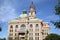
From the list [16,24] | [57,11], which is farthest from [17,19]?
[57,11]

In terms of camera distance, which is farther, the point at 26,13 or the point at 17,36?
the point at 26,13

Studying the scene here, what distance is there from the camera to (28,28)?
177 meters

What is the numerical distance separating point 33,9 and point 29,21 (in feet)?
52.4

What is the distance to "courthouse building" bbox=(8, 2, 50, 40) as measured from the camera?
17225cm

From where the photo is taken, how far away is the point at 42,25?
182375 millimetres

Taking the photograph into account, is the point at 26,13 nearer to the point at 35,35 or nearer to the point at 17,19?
the point at 17,19

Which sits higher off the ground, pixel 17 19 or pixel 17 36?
pixel 17 19

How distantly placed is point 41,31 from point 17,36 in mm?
15831

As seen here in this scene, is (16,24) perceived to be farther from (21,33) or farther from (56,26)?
(56,26)

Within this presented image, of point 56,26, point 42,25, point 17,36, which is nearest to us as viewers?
point 56,26

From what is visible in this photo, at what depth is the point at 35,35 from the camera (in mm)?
172125

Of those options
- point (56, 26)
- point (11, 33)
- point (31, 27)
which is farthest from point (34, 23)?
point (56, 26)

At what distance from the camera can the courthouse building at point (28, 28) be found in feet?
565

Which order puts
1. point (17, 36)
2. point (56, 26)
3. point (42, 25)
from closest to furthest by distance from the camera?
point (56, 26)
point (17, 36)
point (42, 25)
